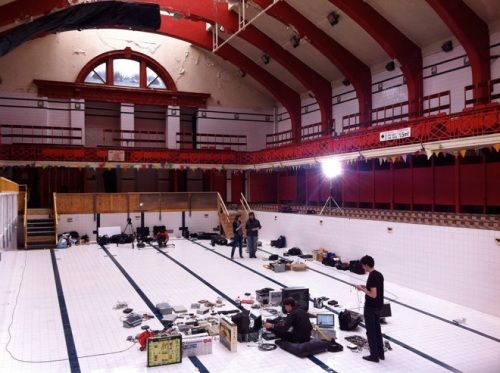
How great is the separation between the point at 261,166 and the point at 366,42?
27.0ft

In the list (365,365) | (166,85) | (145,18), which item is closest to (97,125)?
(166,85)

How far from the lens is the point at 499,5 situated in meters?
14.0

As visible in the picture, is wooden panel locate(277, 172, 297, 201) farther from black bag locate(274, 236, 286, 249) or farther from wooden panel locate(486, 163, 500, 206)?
wooden panel locate(486, 163, 500, 206)

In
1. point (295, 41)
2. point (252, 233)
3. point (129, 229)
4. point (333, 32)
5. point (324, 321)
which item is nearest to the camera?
point (324, 321)

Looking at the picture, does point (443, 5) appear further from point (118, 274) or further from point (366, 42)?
point (118, 274)

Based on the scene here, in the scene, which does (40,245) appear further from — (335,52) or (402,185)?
(335,52)

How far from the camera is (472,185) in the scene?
14672 millimetres

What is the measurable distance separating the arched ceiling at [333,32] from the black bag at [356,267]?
25.3ft

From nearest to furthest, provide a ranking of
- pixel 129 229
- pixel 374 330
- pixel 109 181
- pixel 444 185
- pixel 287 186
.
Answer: pixel 374 330 → pixel 444 185 → pixel 129 229 → pixel 287 186 → pixel 109 181

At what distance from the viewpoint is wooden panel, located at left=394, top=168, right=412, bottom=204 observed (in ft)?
57.4

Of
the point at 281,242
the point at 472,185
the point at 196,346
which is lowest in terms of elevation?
the point at 196,346

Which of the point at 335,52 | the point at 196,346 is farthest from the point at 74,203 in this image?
the point at 196,346

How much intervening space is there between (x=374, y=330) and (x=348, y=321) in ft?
5.31

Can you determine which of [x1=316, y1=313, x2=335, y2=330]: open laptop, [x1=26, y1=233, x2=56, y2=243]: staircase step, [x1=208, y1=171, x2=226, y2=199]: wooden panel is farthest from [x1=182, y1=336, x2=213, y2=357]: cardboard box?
[x1=208, y1=171, x2=226, y2=199]: wooden panel
